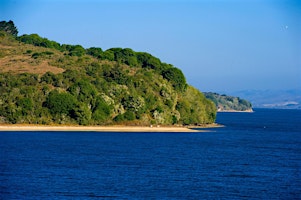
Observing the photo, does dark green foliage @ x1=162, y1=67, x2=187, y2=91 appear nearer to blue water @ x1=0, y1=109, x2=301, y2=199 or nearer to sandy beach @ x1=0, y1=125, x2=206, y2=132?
sandy beach @ x1=0, y1=125, x2=206, y2=132

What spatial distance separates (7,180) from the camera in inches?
2564

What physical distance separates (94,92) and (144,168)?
82.2 metres

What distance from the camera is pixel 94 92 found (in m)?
159

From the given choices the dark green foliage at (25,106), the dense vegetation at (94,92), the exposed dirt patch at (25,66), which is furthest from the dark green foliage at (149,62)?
the dark green foliage at (25,106)

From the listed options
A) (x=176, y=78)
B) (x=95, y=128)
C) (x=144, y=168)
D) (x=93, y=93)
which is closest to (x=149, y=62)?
(x=176, y=78)

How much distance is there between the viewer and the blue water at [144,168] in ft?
202

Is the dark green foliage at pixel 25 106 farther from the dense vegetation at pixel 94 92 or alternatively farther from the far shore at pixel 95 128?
the far shore at pixel 95 128

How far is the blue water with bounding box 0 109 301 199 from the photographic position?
61469mm

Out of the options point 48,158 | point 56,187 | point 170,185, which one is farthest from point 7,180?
point 48,158

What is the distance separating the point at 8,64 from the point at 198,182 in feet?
392

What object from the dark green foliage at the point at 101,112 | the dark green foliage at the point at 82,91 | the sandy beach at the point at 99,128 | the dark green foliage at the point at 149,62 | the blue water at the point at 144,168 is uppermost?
the dark green foliage at the point at 149,62

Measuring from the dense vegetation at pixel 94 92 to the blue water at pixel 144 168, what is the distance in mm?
25174

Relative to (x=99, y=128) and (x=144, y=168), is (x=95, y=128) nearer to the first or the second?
→ (x=99, y=128)

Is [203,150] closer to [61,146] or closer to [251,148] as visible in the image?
[251,148]
